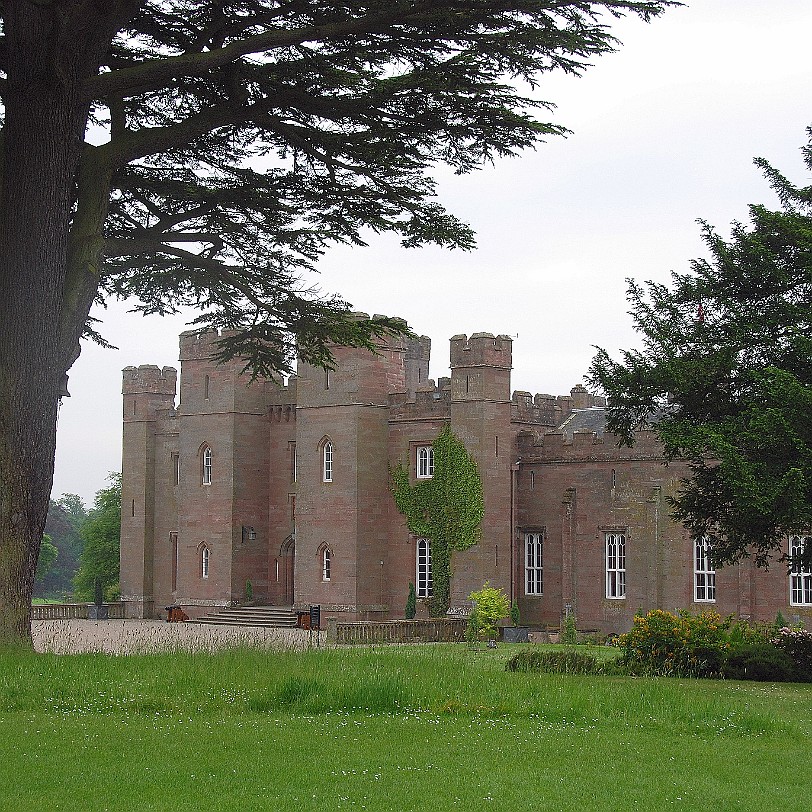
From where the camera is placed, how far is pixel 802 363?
1933 centimetres

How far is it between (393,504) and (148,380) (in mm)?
13163

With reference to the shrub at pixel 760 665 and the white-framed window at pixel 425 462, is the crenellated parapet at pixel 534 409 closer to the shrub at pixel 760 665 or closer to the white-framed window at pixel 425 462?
the white-framed window at pixel 425 462

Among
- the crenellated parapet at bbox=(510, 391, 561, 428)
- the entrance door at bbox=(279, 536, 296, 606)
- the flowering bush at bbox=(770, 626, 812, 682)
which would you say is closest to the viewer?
the flowering bush at bbox=(770, 626, 812, 682)

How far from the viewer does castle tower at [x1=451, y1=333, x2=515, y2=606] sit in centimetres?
3825

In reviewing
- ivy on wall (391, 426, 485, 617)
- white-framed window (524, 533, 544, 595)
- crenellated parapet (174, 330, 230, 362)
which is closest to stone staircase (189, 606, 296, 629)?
ivy on wall (391, 426, 485, 617)

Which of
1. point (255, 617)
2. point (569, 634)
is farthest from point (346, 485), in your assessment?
point (569, 634)

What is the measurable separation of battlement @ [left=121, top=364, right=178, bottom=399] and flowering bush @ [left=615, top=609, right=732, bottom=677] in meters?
30.6

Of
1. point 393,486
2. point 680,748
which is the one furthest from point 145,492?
point 680,748

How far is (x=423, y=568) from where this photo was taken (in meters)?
40.0

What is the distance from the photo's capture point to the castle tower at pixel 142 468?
48.3 meters

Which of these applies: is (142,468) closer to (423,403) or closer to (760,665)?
(423,403)

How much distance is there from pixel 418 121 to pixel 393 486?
971 inches

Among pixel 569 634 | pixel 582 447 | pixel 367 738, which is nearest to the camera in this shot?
pixel 367 738

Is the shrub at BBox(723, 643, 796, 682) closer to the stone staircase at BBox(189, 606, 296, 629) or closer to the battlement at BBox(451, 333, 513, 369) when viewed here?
the battlement at BBox(451, 333, 513, 369)
